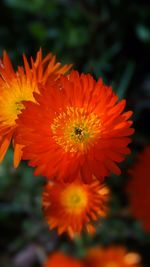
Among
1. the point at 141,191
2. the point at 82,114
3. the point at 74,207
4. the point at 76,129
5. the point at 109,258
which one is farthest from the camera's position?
the point at 109,258

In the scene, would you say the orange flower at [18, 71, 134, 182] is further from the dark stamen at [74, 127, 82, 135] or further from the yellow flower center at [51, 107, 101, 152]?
the dark stamen at [74, 127, 82, 135]

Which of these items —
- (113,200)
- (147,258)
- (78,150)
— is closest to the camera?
(78,150)

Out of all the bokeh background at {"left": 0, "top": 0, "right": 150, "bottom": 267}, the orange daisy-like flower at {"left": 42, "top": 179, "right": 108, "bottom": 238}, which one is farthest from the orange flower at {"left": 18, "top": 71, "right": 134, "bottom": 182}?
the bokeh background at {"left": 0, "top": 0, "right": 150, "bottom": 267}

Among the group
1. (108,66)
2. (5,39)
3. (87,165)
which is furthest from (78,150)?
(5,39)

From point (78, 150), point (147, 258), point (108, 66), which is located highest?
point (108, 66)

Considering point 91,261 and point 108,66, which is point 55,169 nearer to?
point 91,261

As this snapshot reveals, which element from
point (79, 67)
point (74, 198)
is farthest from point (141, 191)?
point (79, 67)

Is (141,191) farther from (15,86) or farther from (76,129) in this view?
(15,86)
